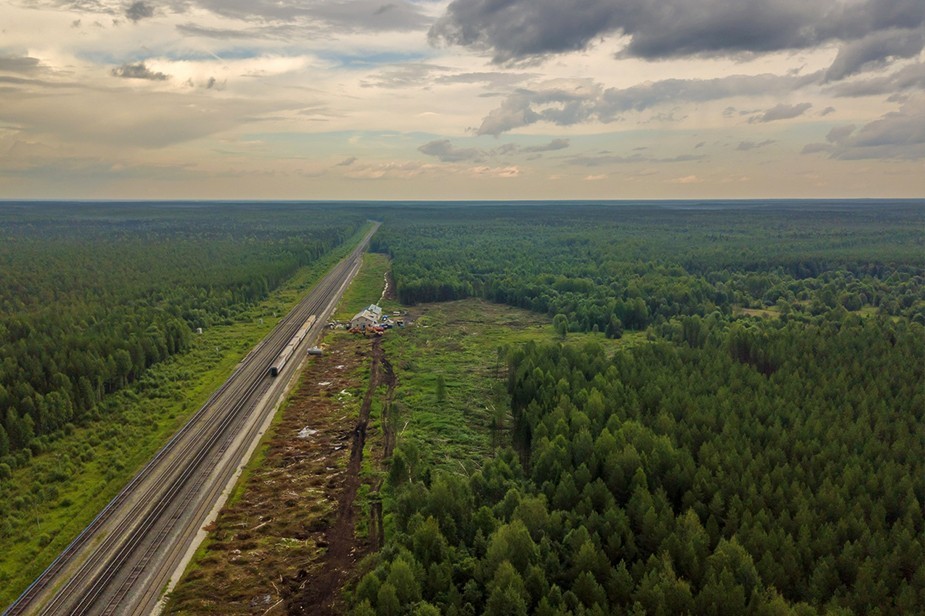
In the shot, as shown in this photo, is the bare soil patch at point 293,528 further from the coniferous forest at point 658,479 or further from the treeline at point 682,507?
the treeline at point 682,507

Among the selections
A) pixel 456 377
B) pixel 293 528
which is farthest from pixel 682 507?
pixel 456 377

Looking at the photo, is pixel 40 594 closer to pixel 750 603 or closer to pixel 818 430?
pixel 750 603

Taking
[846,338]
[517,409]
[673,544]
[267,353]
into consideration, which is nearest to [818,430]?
[673,544]

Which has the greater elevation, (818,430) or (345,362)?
(818,430)

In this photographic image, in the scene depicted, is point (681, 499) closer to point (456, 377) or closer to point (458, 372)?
point (456, 377)

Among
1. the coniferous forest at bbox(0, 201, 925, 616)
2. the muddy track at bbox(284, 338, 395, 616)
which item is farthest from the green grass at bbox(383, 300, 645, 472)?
the muddy track at bbox(284, 338, 395, 616)

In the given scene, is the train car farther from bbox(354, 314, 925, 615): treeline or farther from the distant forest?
bbox(354, 314, 925, 615): treeline

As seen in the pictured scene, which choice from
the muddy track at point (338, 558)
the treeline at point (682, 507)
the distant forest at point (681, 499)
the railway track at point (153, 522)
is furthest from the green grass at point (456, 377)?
the railway track at point (153, 522)
